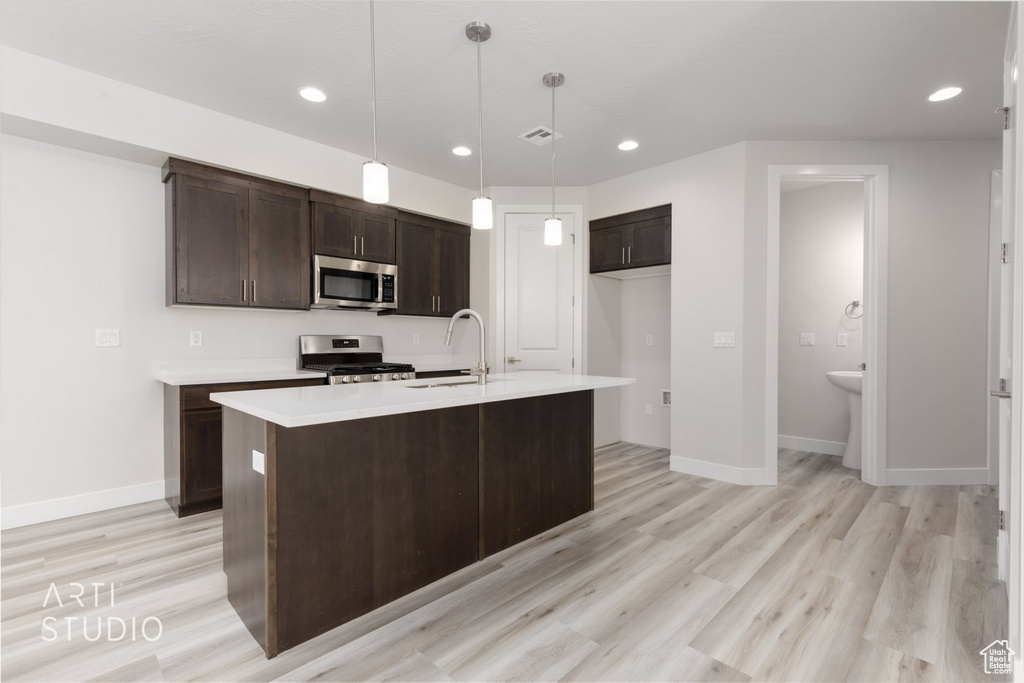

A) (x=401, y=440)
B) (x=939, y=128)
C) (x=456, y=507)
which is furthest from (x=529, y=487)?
(x=939, y=128)

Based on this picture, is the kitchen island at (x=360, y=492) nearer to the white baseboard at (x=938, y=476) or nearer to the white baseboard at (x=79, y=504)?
the white baseboard at (x=79, y=504)

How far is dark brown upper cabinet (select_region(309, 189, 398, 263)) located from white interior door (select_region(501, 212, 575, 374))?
119 cm

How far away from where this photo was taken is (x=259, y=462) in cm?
167

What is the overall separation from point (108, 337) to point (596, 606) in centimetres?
339

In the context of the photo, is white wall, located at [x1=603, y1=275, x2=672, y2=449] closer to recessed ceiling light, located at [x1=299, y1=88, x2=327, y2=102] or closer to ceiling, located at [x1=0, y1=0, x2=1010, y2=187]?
ceiling, located at [x1=0, y1=0, x2=1010, y2=187]

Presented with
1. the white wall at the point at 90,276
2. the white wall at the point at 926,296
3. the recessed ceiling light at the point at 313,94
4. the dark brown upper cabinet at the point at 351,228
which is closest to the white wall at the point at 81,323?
the white wall at the point at 90,276

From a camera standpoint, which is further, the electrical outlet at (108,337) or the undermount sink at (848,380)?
the undermount sink at (848,380)

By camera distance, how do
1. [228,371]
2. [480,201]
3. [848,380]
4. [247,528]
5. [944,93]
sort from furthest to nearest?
[848,380] → [228,371] → [944,93] → [480,201] → [247,528]

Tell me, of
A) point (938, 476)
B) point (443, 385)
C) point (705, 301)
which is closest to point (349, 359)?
point (443, 385)

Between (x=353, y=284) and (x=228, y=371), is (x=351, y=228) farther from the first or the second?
(x=228, y=371)

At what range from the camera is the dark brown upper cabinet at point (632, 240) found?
4.29 m

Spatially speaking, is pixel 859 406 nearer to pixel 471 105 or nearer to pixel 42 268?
pixel 471 105

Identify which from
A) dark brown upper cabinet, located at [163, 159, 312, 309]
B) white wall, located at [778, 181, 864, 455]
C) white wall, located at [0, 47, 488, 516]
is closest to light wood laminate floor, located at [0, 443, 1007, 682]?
white wall, located at [0, 47, 488, 516]

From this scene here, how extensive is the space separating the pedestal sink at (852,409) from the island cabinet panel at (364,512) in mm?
3639
